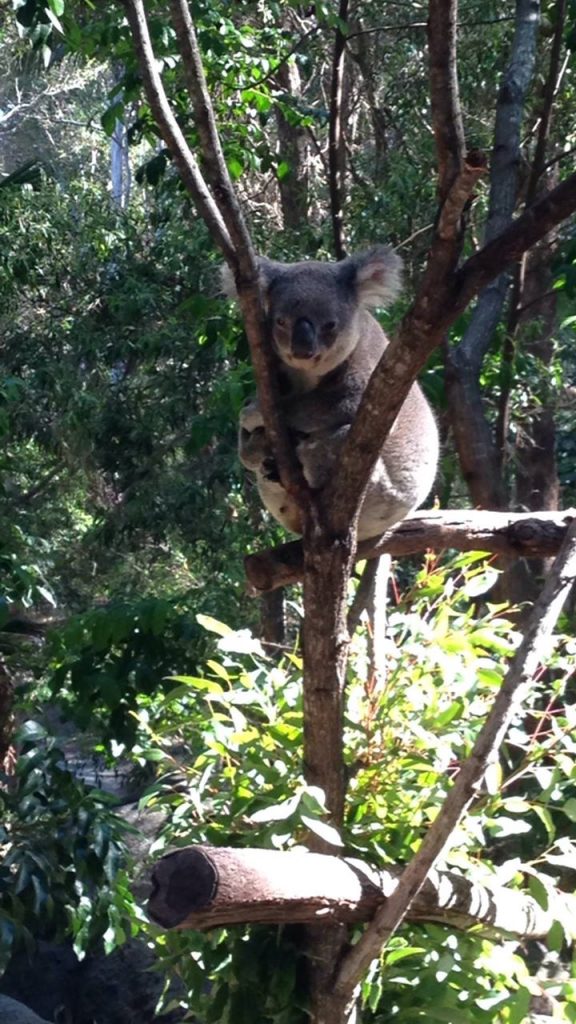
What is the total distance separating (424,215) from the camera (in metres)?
6.06

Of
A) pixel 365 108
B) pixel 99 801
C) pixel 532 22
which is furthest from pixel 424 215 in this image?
pixel 99 801

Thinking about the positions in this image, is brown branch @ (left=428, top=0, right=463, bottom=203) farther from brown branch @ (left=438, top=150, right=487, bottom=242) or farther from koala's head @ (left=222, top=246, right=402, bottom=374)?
koala's head @ (left=222, top=246, right=402, bottom=374)

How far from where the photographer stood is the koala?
10.1 ft

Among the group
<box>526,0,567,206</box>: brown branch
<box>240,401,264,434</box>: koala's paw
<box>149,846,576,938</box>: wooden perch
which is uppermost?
<box>526,0,567,206</box>: brown branch

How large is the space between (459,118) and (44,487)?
25.2ft

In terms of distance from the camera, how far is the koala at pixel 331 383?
308 cm

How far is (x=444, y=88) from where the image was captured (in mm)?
1817

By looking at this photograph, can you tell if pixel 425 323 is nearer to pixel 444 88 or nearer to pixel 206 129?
pixel 444 88

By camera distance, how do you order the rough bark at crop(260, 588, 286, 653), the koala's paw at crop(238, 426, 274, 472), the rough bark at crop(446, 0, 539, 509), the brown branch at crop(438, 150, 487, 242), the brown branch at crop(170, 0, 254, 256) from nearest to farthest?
the brown branch at crop(438, 150, 487, 242)
the brown branch at crop(170, 0, 254, 256)
the koala's paw at crop(238, 426, 274, 472)
the rough bark at crop(446, 0, 539, 509)
the rough bark at crop(260, 588, 286, 653)

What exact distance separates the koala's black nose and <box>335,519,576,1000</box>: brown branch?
46.5 inches

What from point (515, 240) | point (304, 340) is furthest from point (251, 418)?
point (515, 240)

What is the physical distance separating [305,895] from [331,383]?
5.55 feet

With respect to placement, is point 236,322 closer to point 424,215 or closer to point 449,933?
point 424,215

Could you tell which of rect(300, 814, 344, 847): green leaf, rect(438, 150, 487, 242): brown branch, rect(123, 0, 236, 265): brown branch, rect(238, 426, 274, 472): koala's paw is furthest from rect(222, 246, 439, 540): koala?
rect(438, 150, 487, 242): brown branch
